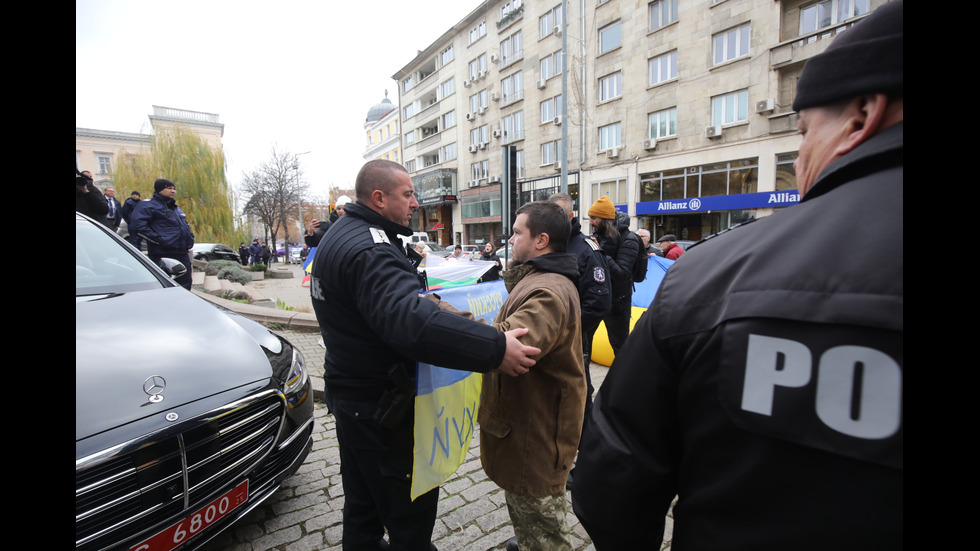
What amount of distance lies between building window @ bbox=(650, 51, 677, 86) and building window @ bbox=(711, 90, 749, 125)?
9.80 ft

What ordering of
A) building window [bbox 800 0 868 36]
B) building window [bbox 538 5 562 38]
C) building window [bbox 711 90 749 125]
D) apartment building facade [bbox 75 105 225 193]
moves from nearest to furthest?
building window [bbox 800 0 868 36], building window [bbox 711 90 749 125], building window [bbox 538 5 562 38], apartment building facade [bbox 75 105 225 193]

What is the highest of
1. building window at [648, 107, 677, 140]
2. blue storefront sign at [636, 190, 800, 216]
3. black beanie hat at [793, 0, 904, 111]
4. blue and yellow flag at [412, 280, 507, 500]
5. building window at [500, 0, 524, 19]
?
building window at [500, 0, 524, 19]

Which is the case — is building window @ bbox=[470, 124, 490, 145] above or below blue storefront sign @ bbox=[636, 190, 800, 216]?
above

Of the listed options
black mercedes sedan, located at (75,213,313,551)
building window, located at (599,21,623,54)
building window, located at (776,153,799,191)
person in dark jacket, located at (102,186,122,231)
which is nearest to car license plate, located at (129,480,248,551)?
black mercedes sedan, located at (75,213,313,551)

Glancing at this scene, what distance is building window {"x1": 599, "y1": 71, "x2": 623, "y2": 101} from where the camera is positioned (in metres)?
25.7

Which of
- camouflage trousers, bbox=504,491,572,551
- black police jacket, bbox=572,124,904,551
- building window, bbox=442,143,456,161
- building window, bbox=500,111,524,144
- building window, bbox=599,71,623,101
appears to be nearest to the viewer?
black police jacket, bbox=572,124,904,551

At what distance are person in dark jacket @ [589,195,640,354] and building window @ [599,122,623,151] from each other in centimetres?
2326

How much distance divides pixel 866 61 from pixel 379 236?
171 centimetres

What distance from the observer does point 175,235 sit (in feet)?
23.4

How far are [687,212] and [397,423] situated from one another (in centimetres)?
2434

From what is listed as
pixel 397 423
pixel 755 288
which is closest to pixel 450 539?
pixel 397 423

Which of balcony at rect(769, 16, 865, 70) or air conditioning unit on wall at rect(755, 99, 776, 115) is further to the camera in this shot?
air conditioning unit on wall at rect(755, 99, 776, 115)

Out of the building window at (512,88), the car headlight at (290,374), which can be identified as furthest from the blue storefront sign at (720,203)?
the car headlight at (290,374)

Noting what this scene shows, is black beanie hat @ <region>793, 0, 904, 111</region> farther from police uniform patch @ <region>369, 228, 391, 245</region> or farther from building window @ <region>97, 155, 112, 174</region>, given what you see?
building window @ <region>97, 155, 112, 174</region>
